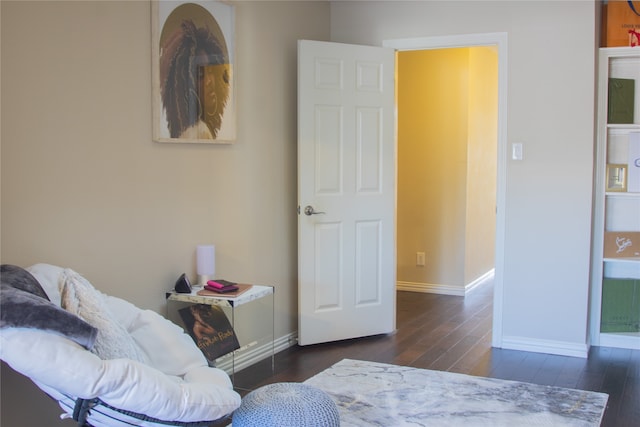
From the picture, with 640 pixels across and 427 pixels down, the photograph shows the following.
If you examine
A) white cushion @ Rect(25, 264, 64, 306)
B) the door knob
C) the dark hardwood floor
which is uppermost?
the door knob

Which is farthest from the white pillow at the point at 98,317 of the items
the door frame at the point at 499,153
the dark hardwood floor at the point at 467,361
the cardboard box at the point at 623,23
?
the cardboard box at the point at 623,23

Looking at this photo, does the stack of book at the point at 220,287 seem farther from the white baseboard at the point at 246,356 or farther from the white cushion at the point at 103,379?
the white cushion at the point at 103,379

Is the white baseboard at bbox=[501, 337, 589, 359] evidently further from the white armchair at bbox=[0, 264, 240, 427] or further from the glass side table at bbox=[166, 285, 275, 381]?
the white armchair at bbox=[0, 264, 240, 427]

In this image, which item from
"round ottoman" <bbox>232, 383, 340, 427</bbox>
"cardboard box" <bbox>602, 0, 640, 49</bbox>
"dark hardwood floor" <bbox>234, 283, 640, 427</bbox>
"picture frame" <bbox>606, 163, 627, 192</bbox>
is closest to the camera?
"round ottoman" <bbox>232, 383, 340, 427</bbox>

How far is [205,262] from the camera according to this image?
3.49m

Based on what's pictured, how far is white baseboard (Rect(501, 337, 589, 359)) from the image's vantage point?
13.7 feet

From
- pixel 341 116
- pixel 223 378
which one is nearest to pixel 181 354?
pixel 223 378

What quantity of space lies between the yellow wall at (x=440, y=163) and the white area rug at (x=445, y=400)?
245cm

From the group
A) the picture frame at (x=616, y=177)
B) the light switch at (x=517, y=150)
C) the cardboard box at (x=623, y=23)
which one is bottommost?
the picture frame at (x=616, y=177)

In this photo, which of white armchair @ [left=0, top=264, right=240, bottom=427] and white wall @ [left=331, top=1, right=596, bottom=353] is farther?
white wall @ [left=331, top=1, right=596, bottom=353]

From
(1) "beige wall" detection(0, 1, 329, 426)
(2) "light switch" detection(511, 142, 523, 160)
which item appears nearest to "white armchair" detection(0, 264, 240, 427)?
(1) "beige wall" detection(0, 1, 329, 426)

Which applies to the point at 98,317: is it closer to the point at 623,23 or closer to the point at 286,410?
the point at 286,410

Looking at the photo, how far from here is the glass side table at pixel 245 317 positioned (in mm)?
3297

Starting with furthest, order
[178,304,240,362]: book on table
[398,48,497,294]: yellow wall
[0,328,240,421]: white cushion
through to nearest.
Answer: [398,48,497,294]: yellow wall, [178,304,240,362]: book on table, [0,328,240,421]: white cushion
